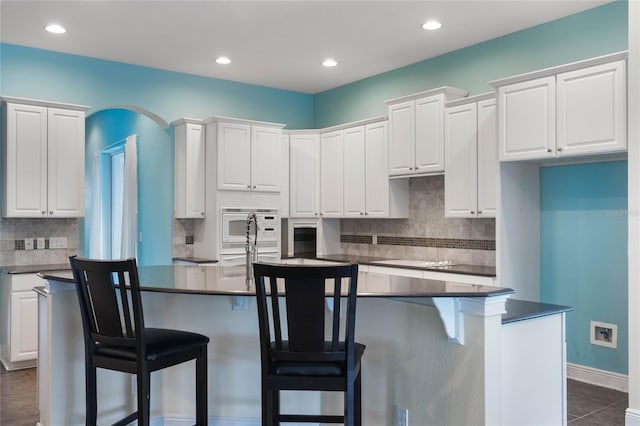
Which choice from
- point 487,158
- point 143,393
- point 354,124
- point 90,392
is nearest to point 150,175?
point 354,124

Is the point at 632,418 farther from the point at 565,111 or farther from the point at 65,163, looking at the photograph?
the point at 65,163

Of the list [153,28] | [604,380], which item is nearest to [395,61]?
[153,28]

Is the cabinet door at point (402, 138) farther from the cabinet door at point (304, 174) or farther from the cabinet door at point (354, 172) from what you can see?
the cabinet door at point (304, 174)

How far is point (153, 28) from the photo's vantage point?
4.48m

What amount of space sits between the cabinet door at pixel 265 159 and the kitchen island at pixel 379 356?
250 centimetres

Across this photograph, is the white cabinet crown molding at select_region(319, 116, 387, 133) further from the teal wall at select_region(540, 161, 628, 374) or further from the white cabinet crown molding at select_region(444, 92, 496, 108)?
the teal wall at select_region(540, 161, 628, 374)

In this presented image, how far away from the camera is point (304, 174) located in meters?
6.23

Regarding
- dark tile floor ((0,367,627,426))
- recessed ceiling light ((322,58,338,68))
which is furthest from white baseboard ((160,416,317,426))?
recessed ceiling light ((322,58,338,68))

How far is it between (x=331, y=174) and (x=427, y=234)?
138cm

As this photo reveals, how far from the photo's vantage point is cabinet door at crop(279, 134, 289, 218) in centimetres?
608

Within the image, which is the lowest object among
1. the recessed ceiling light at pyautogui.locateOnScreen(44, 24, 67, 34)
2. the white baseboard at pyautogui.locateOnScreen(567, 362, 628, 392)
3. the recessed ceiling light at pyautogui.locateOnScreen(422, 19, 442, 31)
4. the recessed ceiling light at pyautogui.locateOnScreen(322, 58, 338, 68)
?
the white baseboard at pyautogui.locateOnScreen(567, 362, 628, 392)

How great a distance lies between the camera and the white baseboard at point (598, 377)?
3.88m

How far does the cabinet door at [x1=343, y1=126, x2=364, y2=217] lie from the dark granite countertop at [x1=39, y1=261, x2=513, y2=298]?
2738mm

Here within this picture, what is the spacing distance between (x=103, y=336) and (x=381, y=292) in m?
1.24
